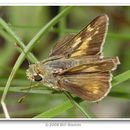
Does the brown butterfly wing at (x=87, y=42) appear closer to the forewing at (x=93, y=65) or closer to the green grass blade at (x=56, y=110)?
the forewing at (x=93, y=65)

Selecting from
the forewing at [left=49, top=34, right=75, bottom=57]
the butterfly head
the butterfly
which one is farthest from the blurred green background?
the butterfly head

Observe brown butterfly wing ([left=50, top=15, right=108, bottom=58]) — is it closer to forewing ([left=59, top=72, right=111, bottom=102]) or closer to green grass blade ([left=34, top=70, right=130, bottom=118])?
forewing ([left=59, top=72, right=111, bottom=102])

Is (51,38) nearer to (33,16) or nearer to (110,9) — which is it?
(33,16)

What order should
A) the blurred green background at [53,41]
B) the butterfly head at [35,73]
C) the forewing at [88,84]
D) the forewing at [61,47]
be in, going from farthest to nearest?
the blurred green background at [53,41]
the forewing at [61,47]
the butterfly head at [35,73]
the forewing at [88,84]

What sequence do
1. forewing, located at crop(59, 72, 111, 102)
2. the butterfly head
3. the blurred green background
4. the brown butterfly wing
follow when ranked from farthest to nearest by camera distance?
the blurred green background < the brown butterfly wing < the butterfly head < forewing, located at crop(59, 72, 111, 102)

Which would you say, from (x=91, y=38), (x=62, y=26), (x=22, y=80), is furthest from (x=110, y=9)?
(x=22, y=80)

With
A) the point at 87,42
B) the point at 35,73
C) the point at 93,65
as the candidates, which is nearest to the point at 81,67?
the point at 93,65

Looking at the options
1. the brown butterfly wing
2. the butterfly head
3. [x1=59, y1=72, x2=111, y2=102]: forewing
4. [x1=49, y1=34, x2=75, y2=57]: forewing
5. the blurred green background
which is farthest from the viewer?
the blurred green background

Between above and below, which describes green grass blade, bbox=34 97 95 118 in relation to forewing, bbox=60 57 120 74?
below

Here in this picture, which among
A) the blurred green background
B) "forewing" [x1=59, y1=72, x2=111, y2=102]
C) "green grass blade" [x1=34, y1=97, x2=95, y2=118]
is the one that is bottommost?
"green grass blade" [x1=34, y1=97, x2=95, y2=118]

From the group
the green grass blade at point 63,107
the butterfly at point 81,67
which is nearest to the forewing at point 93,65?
the butterfly at point 81,67
